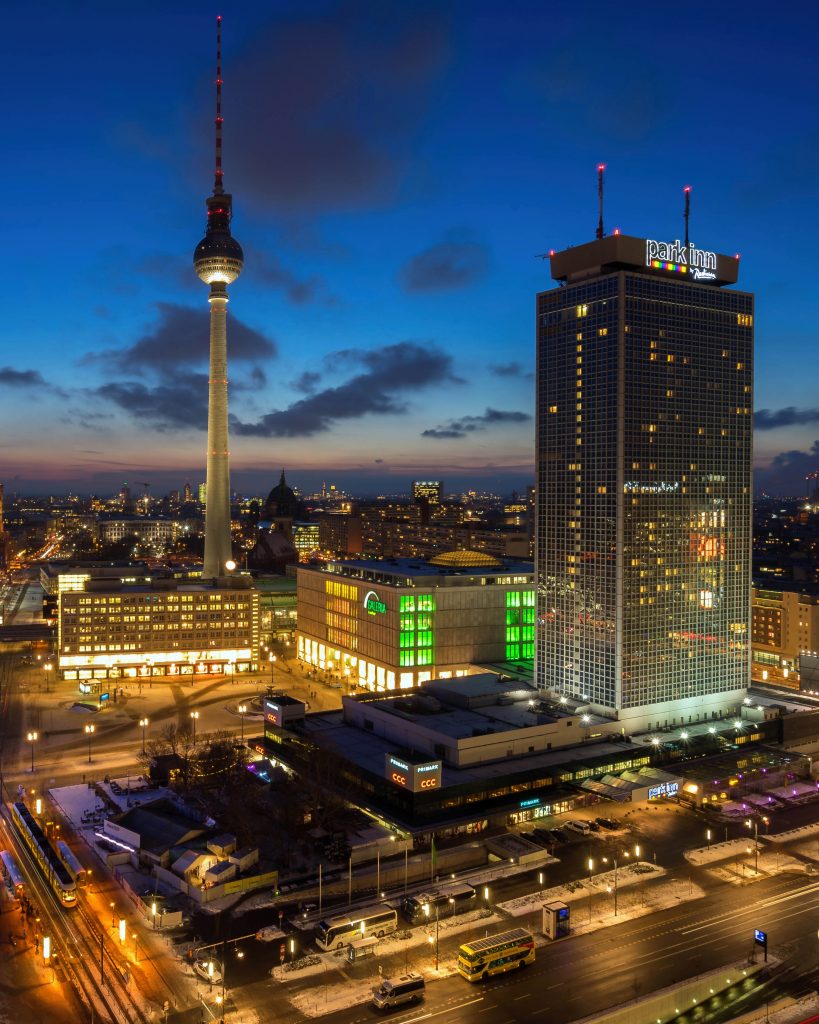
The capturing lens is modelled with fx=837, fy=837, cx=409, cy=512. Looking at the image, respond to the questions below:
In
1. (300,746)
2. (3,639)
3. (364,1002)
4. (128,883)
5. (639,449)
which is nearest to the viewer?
(364,1002)

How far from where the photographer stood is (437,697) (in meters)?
115

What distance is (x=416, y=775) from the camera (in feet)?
273

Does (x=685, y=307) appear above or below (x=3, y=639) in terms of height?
above

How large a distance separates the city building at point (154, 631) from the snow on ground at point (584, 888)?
104 meters

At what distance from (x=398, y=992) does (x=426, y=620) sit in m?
89.4

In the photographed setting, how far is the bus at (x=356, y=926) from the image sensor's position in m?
61.9

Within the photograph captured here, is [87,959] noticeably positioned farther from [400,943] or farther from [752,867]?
[752,867]

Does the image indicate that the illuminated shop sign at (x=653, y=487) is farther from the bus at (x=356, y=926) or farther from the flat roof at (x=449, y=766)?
the bus at (x=356, y=926)

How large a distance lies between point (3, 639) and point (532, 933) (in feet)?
512

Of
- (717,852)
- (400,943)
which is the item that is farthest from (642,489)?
(400,943)

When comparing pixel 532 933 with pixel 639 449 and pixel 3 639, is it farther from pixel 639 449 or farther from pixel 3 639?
pixel 3 639

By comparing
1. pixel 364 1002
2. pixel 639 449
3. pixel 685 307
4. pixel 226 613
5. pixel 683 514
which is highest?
pixel 685 307

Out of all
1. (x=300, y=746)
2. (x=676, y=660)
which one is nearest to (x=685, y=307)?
(x=676, y=660)

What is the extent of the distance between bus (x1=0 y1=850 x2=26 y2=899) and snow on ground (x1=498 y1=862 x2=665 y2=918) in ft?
129
